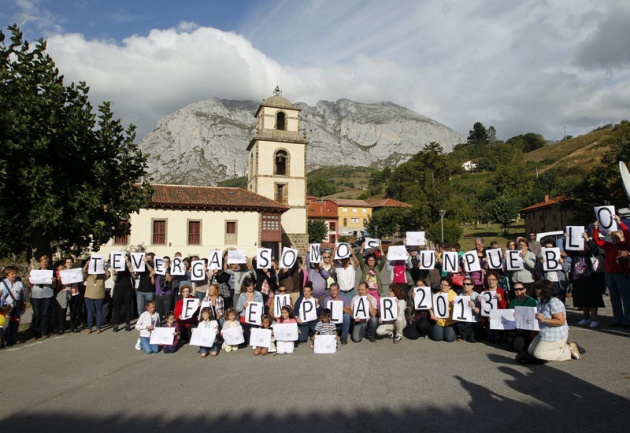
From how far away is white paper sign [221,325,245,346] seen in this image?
28.1ft

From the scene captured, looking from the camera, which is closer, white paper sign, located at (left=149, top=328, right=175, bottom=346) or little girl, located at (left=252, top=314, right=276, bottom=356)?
little girl, located at (left=252, top=314, right=276, bottom=356)

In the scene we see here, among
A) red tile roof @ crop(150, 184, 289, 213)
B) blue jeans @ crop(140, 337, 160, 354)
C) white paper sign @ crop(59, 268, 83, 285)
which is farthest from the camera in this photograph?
red tile roof @ crop(150, 184, 289, 213)

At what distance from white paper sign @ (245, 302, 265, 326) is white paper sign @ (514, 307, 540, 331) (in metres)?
4.96

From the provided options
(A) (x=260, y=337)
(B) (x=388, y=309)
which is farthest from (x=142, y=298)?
(B) (x=388, y=309)

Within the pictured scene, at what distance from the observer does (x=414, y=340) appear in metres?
9.13

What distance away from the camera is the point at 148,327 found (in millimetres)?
8883

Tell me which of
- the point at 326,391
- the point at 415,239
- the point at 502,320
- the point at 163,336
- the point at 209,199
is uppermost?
the point at 209,199

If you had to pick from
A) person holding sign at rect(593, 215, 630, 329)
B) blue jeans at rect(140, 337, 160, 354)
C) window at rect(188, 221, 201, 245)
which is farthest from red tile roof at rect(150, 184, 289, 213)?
person holding sign at rect(593, 215, 630, 329)

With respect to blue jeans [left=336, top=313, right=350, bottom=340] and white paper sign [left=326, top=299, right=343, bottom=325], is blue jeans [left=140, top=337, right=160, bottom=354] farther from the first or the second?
blue jeans [left=336, top=313, right=350, bottom=340]

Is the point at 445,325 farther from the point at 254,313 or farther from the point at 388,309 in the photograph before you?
the point at 254,313

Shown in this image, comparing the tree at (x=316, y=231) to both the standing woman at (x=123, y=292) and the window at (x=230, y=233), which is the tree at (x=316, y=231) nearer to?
the window at (x=230, y=233)

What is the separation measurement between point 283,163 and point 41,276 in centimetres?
3576

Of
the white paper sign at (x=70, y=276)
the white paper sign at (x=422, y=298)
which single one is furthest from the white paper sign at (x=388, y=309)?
the white paper sign at (x=70, y=276)

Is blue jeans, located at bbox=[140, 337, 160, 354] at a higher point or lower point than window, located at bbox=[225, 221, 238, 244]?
lower
